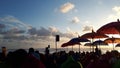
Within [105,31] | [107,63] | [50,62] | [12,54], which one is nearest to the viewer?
[12,54]

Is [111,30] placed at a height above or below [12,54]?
above

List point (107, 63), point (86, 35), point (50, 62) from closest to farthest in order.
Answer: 1. point (107, 63)
2. point (50, 62)
3. point (86, 35)

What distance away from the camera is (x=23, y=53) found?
16.6 feet

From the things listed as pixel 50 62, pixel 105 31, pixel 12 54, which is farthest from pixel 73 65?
pixel 50 62

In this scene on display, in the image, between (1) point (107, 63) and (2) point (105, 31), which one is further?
(2) point (105, 31)

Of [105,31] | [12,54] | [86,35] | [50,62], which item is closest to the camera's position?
[12,54]

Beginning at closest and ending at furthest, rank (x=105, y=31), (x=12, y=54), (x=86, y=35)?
1. (x=12, y=54)
2. (x=105, y=31)
3. (x=86, y=35)

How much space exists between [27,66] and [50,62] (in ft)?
26.7

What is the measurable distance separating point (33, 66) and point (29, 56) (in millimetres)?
198

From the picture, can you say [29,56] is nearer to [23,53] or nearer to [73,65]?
[23,53]

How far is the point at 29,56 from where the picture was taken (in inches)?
201

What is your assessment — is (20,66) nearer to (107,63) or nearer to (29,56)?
(29,56)

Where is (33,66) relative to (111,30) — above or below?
below

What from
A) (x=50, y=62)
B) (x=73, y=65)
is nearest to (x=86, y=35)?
(x=50, y=62)
